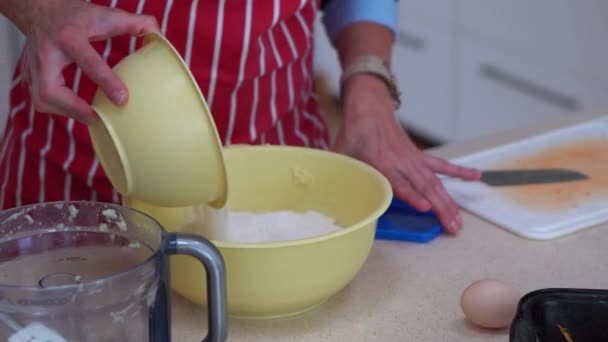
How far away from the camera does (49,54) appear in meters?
0.77

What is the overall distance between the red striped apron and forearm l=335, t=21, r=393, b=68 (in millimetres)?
54

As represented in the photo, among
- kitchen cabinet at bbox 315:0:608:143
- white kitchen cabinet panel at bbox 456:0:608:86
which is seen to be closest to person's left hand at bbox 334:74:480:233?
kitchen cabinet at bbox 315:0:608:143

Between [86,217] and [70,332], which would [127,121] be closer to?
[86,217]

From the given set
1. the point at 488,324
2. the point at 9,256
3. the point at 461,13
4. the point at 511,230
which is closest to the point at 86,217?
the point at 9,256

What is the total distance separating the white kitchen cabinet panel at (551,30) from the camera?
230cm

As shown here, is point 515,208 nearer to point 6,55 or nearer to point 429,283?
point 429,283

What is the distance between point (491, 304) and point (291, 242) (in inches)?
7.2

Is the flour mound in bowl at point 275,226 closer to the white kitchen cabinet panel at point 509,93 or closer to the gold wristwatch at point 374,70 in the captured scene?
the gold wristwatch at point 374,70

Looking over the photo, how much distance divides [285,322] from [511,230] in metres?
0.30

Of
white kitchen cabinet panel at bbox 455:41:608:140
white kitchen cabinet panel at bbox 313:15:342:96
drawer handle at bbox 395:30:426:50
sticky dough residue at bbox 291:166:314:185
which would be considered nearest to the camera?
sticky dough residue at bbox 291:166:314:185

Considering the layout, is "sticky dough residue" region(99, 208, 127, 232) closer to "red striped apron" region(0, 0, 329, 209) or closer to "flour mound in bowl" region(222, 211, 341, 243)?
"flour mound in bowl" region(222, 211, 341, 243)

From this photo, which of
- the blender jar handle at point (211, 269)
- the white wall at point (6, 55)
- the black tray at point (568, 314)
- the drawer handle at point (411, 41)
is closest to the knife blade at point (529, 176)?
the black tray at point (568, 314)

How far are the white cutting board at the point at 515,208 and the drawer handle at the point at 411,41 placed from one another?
5.70 feet

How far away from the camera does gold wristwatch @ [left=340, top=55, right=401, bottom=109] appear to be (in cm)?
119
